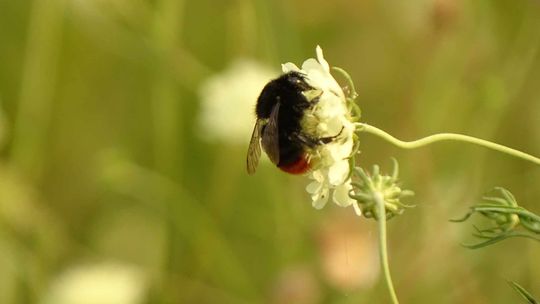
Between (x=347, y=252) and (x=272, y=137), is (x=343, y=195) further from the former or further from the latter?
(x=347, y=252)

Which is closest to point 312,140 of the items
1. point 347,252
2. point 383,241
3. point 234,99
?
point 383,241

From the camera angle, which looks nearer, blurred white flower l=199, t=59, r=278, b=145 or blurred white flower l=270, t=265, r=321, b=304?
blurred white flower l=270, t=265, r=321, b=304

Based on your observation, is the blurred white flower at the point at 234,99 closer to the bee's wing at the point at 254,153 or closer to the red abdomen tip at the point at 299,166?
the bee's wing at the point at 254,153

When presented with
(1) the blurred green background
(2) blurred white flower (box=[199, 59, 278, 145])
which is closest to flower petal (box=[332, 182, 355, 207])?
(1) the blurred green background

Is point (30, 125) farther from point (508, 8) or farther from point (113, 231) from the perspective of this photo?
point (508, 8)

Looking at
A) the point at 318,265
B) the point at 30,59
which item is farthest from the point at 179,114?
the point at 318,265

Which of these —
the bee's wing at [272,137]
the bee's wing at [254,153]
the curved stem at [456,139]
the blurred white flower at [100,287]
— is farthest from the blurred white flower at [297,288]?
the curved stem at [456,139]

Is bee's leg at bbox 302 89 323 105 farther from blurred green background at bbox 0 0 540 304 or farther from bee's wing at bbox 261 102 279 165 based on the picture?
blurred green background at bbox 0 0 540 304
